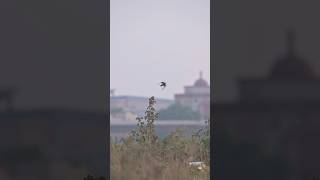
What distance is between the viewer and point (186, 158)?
559 cm

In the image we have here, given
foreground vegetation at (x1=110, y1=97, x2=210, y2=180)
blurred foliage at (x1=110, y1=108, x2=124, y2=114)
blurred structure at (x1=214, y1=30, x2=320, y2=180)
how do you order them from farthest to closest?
foreground vegetation at (x1=110, y1=97, x2=210, y2=180), blurred foliage at (x1=110, y1=108, x2=124, y2=114), blurred structure at (x1=214, y1=30, x2=320, y2=180)

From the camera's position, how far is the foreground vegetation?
215 inches

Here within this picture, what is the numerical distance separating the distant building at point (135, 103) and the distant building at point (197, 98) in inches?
6.1

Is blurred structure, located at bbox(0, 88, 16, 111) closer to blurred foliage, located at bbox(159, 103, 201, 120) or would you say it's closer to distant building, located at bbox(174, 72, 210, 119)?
blurred foliage, located at bbox(159, 103, 201, 120)

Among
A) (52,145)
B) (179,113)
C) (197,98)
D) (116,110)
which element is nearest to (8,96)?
(52,145)

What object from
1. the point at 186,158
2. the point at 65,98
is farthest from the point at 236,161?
the point at 65,98

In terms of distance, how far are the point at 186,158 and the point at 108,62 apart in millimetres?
1401

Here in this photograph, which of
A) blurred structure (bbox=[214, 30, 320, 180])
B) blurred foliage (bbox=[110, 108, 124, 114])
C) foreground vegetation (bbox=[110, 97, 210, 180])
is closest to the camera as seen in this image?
blurred structure (bbox=[214, 30, 320, 180])

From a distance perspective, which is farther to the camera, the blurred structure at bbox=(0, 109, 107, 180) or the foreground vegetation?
the foreground vegetation

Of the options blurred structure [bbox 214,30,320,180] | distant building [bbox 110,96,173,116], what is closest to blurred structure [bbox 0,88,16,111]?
distant building [bbox 110,96,173,116]

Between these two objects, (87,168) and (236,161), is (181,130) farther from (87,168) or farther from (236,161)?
(87,168)

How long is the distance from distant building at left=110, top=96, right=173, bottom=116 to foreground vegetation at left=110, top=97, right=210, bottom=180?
0.20 ft

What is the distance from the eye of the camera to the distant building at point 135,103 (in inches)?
212

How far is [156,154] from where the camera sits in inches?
221
